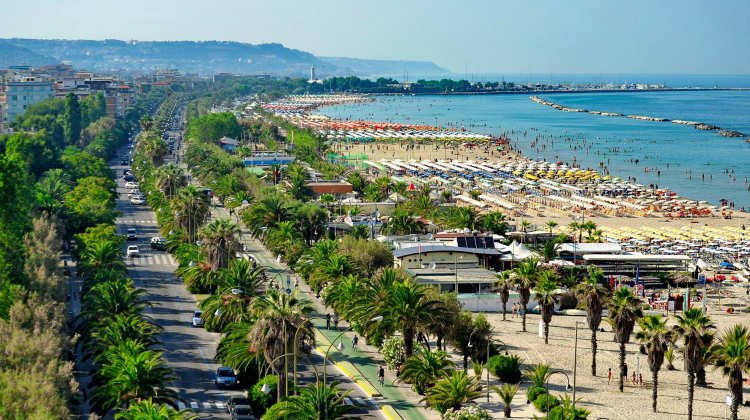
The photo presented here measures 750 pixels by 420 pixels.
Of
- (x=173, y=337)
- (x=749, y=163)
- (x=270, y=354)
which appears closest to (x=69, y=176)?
(x=173, y=337)

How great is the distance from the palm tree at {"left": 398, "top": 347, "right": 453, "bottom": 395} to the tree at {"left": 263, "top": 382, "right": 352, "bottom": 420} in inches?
279

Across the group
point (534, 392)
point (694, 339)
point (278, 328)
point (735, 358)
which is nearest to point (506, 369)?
point (534, 392)

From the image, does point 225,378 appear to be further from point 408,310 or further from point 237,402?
point 408,310

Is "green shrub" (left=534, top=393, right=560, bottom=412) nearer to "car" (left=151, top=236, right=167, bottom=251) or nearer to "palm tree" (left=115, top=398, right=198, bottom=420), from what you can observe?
"palm tree" (left=115, top=398, right=198, bottom=420)

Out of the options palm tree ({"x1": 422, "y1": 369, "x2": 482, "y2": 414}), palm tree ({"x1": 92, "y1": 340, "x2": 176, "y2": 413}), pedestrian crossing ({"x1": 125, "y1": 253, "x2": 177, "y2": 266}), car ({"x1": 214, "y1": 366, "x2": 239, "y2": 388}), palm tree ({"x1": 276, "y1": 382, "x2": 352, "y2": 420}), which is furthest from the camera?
pedestrian crossing ({"x1": 125, "y1": 253, "x2": 177, "y2": 266})

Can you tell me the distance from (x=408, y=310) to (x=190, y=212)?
33075 millimetres

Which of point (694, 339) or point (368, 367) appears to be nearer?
point (694, 339)

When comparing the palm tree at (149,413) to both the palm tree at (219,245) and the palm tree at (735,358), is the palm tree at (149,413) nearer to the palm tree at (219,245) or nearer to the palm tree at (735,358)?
the palm tree at (735,358)

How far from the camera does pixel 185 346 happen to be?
47344mm

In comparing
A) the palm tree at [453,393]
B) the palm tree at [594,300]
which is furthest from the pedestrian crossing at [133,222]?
the palm tree at [453,393]

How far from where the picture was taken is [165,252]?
75.1m

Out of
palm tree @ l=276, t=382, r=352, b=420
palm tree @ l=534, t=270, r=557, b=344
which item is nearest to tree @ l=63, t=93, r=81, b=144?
palm tree @ l=534, t=270, r=557, b=344

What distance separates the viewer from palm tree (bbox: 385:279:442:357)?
4206 cm

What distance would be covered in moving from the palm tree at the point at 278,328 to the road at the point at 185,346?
2342 mm
